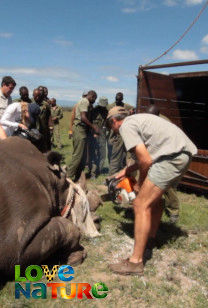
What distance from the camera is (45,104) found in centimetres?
795

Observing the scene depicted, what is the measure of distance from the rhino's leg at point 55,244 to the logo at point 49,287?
0.40 ft

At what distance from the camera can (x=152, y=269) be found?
12.6 feet

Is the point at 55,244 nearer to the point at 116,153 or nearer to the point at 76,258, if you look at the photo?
the point at 76,258

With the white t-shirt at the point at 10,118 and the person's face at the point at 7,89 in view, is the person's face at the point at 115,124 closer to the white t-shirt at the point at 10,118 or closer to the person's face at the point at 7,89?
the white t-shirt at the point at 10,118

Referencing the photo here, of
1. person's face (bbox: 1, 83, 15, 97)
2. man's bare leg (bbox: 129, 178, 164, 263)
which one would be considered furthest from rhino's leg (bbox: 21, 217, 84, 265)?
person's face (bbox: 1, 83, 15, 97)

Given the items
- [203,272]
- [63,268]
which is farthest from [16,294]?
[203,272]

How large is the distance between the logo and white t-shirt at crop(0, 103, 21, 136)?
8.13ft

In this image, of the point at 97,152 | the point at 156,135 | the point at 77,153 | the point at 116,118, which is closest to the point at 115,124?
the point at 116,118

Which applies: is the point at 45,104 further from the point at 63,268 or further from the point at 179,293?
the point at 179,293

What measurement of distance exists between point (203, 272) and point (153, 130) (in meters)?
1.77

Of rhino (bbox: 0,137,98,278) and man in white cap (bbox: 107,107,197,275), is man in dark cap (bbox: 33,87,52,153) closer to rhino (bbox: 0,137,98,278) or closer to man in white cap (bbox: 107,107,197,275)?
rhino (bbox: 0,137,98,278)

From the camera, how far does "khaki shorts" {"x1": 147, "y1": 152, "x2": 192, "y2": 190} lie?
3672mm

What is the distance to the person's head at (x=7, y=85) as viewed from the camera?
5.43m

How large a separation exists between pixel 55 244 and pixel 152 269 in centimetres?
122
